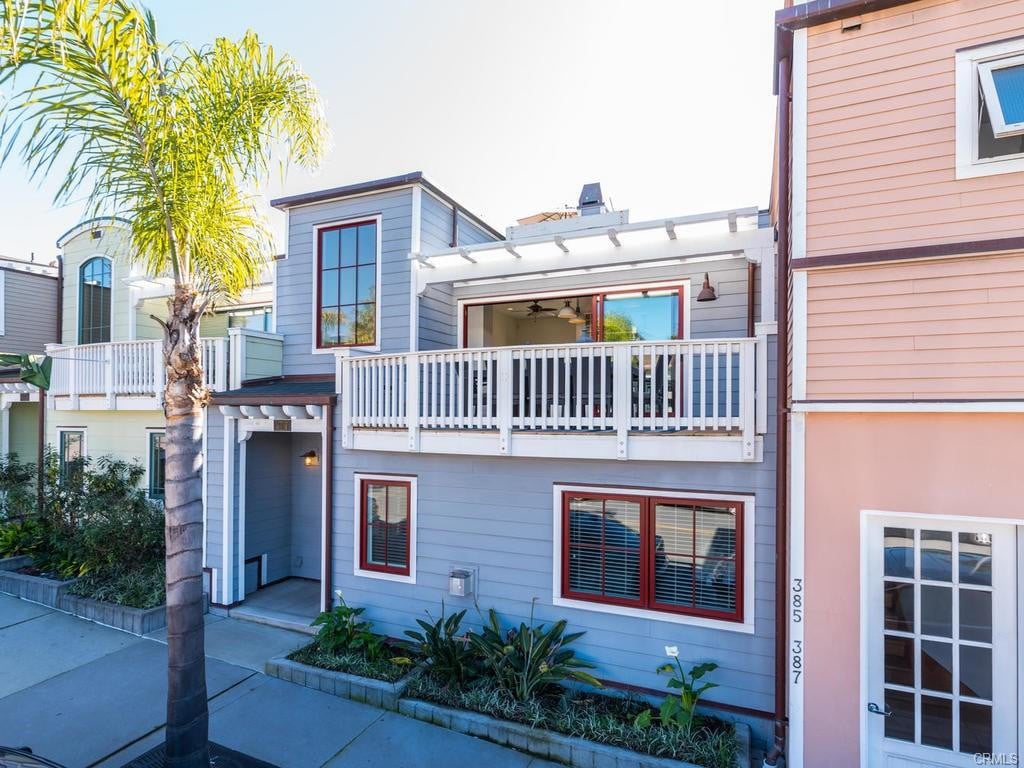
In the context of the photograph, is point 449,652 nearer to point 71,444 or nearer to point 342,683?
point 342,683

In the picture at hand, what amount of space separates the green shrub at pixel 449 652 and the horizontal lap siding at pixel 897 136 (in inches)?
196

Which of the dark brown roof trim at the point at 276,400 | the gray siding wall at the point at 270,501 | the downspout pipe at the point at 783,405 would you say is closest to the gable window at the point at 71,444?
the gray siding wall at the point at 270,501

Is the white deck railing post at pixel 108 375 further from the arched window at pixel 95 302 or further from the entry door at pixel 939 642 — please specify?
the entry door at pixel 939 642

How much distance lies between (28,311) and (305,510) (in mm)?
8376

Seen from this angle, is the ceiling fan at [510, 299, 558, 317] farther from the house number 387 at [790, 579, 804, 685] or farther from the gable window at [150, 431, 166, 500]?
the gable window at [150, 431, 166, 500]

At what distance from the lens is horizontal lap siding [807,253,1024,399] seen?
141 inches

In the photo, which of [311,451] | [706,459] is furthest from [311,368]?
[706,459]

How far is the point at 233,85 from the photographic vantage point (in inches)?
168

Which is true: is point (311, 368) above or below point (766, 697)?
above

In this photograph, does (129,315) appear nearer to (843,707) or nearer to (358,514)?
(358,514)

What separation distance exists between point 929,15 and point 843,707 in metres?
5.30

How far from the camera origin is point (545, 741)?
4.30 metres

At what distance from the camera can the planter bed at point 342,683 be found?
496 centimetres

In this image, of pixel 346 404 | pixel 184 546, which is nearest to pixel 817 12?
pixel 346 404
